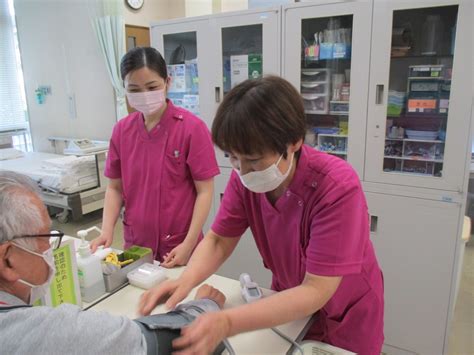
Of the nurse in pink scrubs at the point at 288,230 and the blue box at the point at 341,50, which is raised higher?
the blue box at the point at 341,50

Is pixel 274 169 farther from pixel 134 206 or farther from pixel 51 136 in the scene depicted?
pixel 51 136

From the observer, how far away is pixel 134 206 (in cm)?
160

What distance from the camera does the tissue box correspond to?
1227mm

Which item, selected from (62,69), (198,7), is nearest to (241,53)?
(198,7)

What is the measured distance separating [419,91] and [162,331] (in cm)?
198

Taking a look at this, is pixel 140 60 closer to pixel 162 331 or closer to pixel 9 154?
pixel 162 331

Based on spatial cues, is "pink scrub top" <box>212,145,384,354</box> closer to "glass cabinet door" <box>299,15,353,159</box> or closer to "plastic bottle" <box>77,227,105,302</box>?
"plastic bottle" <box>77,227,105,302</box>

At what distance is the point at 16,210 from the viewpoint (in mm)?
733

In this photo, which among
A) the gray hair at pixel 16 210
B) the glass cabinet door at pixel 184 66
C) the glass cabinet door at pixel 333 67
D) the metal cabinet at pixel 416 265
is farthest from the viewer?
the glass cabinet door at pixel 184 66

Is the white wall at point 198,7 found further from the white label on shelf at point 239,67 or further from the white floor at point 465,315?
the white floor at point 465,315

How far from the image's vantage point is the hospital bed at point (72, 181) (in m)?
3.82

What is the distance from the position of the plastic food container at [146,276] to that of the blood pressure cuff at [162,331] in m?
0.34

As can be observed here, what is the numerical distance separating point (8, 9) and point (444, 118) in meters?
5.33

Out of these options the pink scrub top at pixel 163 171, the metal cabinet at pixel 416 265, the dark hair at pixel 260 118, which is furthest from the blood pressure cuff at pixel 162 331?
the metal cabinet at pixel 416 265
